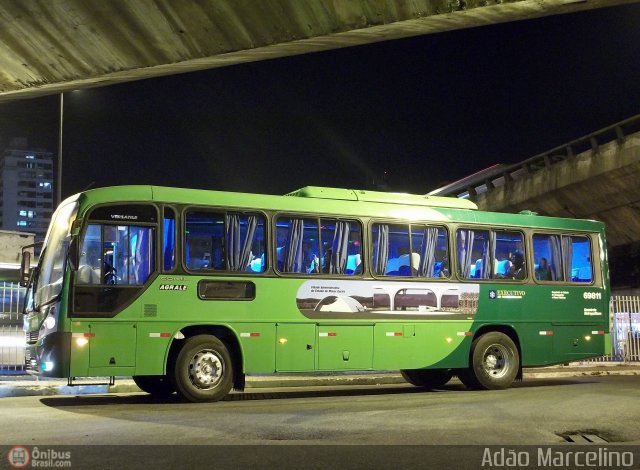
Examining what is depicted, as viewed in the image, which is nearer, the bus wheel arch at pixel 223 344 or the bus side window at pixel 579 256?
the bus wheel arch at pixel 223 344

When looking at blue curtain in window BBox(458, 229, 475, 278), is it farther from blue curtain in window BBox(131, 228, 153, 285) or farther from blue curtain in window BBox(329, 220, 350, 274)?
blue curtain in window BBox(131, 228, 153, 285)

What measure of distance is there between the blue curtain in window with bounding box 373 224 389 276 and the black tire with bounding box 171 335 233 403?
3.20 meters

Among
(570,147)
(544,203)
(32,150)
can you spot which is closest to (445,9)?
(570,147)

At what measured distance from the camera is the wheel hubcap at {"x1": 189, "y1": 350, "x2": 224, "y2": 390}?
1130cm

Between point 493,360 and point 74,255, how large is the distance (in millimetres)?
8195

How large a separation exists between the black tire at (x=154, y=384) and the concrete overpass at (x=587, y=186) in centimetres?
1940

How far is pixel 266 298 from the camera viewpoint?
11961 mm

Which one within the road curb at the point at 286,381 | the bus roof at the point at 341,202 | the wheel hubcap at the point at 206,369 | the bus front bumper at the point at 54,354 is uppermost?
the bus roof at the point at 341,202

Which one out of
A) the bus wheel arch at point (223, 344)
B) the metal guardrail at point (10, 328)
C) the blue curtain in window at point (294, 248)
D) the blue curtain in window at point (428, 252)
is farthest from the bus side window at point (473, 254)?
the metal guardrail at point (10, 328)

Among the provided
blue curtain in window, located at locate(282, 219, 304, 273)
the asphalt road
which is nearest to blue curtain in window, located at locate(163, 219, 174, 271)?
blue curtain in window, located at locate(282, 219, 304, 273)

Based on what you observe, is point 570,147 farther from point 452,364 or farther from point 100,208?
point 100,208

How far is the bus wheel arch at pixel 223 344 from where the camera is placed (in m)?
11.4

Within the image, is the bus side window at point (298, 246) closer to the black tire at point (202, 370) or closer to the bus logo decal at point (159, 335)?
the black tire at point (202, 370)

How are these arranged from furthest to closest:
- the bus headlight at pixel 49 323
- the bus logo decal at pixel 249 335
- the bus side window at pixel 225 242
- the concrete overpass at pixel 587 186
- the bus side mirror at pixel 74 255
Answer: the concrete overpass at pixel 587 186 < the bus logo decal at pixel 249 335 < the bus side window at pixel 225 242 < the bus headlight at pixel 49 323 < the bus side mirror at pixel 74 255
